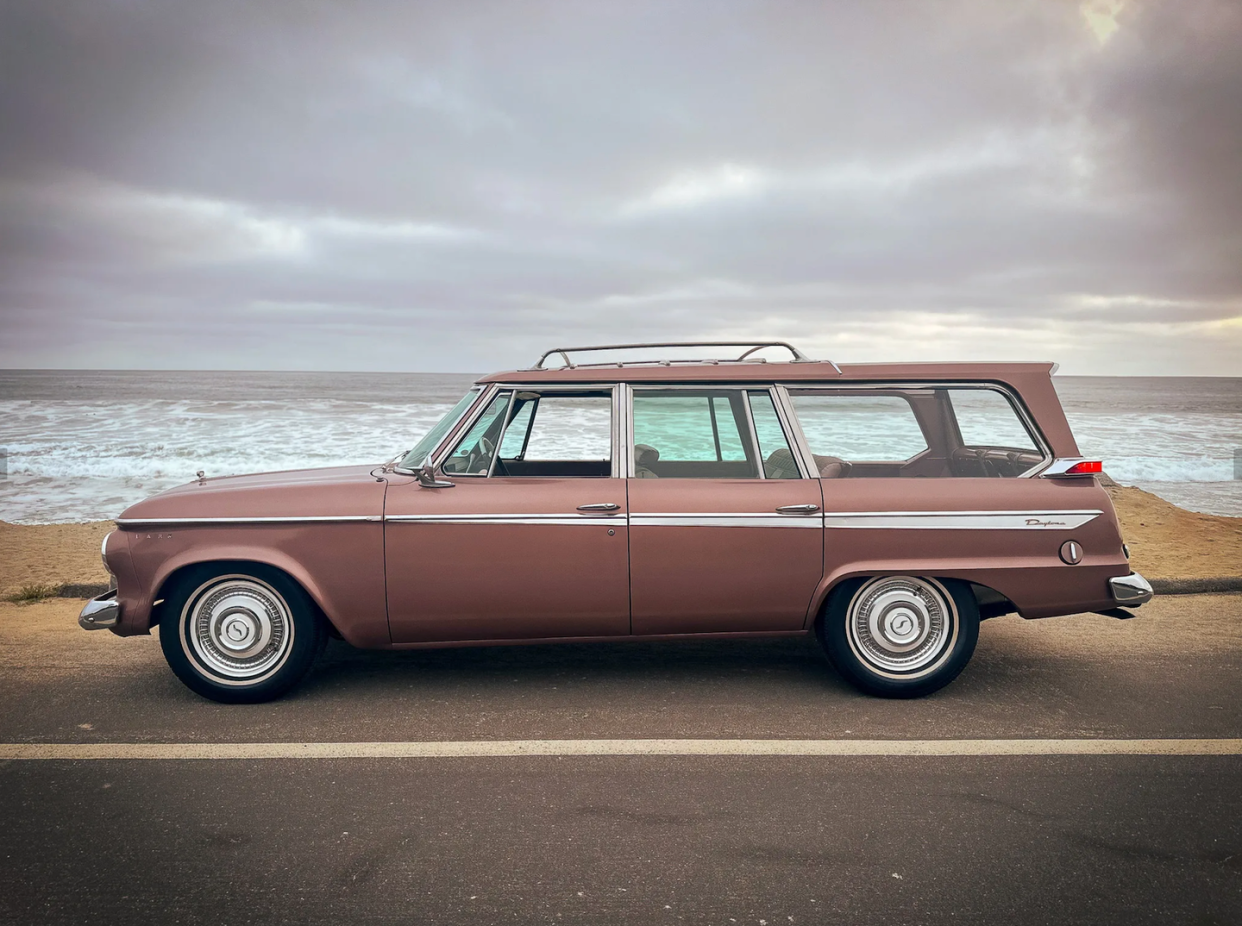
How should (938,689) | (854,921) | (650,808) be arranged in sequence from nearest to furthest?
1. (854,921)
2. (650,808)
3. (938,689)

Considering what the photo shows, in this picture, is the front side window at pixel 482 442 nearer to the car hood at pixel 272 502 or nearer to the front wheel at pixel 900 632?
the car hood at pixel 272 502

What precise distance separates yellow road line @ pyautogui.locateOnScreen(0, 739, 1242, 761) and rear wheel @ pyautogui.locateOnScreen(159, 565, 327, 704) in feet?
1.65

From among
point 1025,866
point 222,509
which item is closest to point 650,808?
point 1025,866

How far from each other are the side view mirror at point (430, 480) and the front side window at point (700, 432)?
101 centimetres

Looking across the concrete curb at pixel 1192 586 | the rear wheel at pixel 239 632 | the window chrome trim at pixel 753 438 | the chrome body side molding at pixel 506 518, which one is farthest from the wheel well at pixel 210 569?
the concrete curb at pixel 1192 586

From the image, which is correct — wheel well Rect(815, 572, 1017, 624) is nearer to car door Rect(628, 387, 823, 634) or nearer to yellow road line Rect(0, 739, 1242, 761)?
car door Rect(628, 387, 823, 634)

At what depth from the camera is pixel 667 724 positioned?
4.06m

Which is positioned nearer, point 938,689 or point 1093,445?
point 938,689

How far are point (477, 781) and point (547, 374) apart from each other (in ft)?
6.79

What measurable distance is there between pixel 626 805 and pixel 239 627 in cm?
233

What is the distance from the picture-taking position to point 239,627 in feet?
14.2

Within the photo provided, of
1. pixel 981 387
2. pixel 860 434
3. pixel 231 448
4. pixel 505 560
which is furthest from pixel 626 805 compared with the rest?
pixel 860 434

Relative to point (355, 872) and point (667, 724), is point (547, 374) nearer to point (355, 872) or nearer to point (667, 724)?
point (667, 724)

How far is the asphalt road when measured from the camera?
261cm
